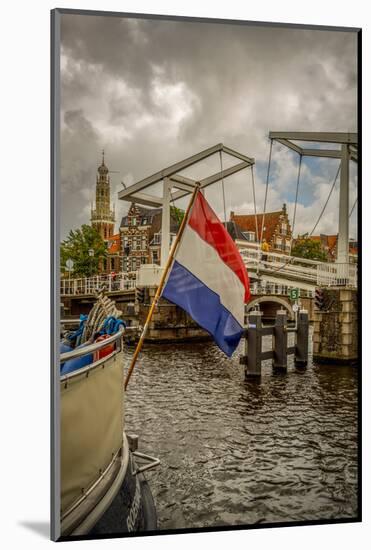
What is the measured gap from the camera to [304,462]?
3660 millimetres

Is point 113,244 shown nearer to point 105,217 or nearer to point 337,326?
point 105,217

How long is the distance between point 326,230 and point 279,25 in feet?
3.98

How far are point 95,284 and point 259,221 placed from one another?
1.02 meters

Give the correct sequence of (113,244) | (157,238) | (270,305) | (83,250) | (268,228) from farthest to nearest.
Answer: (270,305) → (268,228) → (157,238) → (113,244) → (83,250)

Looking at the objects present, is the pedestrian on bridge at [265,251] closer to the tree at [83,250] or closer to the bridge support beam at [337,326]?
the bridge support beam at [337,326]

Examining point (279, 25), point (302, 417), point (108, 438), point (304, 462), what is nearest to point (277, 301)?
point (302, 417)

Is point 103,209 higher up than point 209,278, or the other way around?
point 103,209

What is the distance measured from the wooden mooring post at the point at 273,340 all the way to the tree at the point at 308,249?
1.20 feet

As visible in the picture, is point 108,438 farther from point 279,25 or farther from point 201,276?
point 279,25

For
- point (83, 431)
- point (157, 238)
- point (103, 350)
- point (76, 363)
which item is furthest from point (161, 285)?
point (83, 431)

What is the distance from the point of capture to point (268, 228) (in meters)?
3.70

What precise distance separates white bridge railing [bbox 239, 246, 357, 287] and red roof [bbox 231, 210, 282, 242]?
12 cm

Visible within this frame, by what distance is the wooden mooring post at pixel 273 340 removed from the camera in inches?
150

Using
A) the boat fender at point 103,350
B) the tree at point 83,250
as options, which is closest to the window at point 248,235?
the tree at point 83,250
